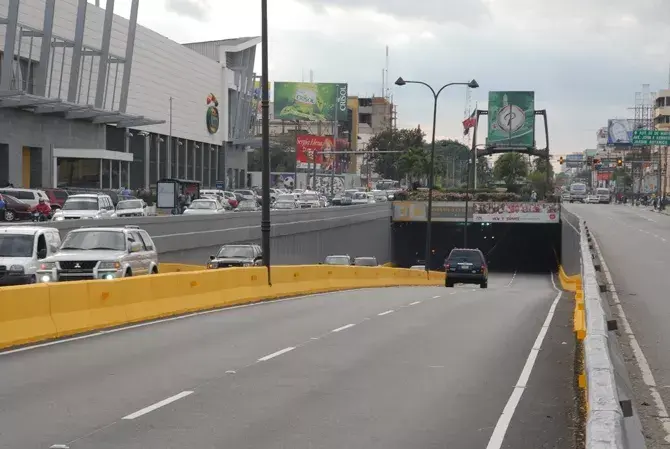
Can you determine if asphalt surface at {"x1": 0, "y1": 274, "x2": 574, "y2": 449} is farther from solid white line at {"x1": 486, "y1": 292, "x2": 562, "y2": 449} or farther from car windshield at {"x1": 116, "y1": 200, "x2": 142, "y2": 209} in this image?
car windshield at {"x1": 116, "y1": 200, "x2": 142, "y2": 209}

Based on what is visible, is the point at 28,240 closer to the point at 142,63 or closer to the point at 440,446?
the point at 440,446

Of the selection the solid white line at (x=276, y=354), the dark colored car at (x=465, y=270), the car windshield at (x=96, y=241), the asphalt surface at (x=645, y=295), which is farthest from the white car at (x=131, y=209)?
the solid white line at (x=276, y=354)

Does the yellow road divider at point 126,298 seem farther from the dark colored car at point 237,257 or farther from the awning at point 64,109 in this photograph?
the awning at point 64,109

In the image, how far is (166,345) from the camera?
52.5 feet

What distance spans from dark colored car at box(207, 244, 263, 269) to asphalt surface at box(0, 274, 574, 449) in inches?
588

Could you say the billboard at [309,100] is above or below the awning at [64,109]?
above

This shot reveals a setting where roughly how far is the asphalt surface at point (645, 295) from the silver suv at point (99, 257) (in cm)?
1184

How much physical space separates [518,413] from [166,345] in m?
7.12

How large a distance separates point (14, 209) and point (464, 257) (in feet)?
71.8

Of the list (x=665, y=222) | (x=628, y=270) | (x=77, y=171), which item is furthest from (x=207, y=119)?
(x=628, y=270)

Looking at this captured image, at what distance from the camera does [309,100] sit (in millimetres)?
152875

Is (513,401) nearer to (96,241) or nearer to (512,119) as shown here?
(96,241)

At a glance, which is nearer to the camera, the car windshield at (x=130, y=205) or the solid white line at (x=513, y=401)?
the solid white line at (x=513, y=401)

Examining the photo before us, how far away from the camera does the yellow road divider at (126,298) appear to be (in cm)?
1591
